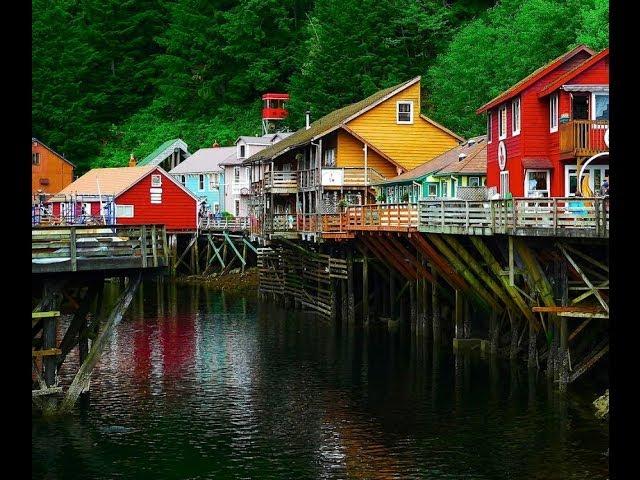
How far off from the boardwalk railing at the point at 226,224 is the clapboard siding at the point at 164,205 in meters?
0.95

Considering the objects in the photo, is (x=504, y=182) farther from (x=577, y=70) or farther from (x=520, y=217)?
(x=520, y=217)

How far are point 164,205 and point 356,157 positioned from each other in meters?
22.1

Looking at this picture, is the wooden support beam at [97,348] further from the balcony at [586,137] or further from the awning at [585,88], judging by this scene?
the awning at [585,88]

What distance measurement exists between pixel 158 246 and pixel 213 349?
1427cm

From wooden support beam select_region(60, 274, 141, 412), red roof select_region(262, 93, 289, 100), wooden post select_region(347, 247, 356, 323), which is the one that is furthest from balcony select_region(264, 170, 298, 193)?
wooden support beam select_region(60, 274, 141, 412)

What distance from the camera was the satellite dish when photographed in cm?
3652

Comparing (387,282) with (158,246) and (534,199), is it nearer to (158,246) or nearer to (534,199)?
(534,199)

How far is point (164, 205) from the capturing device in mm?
70250

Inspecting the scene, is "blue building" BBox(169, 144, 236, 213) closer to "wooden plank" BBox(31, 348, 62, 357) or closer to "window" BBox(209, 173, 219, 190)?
"window" BBox(209, 173, 219, 190)

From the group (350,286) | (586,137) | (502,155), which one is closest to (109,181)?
(350,286)

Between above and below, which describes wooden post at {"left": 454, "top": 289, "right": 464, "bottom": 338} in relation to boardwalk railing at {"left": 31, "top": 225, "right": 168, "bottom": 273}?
below

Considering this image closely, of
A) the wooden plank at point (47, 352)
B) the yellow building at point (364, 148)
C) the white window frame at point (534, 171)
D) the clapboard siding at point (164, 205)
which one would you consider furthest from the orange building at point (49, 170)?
the wooden plank at point (47, 352)

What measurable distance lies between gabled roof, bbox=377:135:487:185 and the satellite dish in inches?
277
